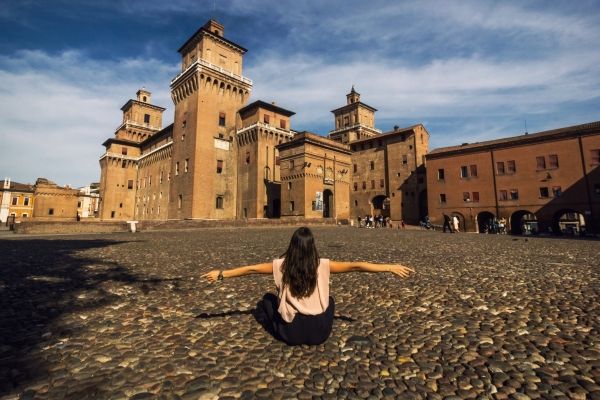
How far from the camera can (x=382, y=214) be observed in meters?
51.2

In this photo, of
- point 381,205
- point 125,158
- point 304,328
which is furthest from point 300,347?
point 125,158

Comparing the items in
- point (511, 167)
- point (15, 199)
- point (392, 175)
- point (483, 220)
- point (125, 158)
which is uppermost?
point (125, 158)

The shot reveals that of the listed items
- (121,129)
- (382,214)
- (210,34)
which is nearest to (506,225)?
→ (382,214)

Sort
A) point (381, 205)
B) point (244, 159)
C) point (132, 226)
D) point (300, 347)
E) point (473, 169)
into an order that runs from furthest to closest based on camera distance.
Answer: point (381, 205)
point (244, 159)
point (473, 169)
point (132, 226)
point (300, 347)

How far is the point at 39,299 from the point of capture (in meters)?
4.97

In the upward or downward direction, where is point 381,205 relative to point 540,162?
downward

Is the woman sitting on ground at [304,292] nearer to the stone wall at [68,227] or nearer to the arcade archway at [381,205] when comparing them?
the stone wall at [68,227]

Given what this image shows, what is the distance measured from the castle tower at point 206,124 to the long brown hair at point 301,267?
38889 millimetres

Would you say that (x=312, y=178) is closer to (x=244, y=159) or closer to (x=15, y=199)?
(x=244, y=159)

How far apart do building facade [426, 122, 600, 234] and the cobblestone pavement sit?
1264 inches

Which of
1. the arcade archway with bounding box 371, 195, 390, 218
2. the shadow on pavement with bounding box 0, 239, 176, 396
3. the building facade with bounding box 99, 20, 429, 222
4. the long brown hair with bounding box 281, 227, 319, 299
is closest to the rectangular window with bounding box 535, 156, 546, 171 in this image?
the building facade with bounding box 99, 20, 429, 222

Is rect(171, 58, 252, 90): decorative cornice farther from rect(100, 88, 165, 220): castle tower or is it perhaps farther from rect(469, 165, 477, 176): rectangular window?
rect(469, 165, 477, 176): rectangular window

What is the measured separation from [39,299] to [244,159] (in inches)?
1551

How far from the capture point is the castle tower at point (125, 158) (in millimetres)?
57750
